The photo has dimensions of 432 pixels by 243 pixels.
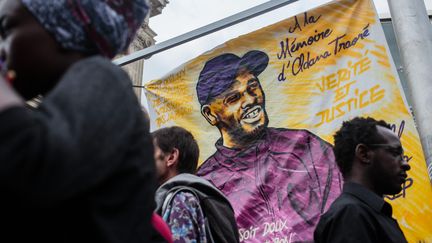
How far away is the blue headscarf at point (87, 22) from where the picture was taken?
2.60ft

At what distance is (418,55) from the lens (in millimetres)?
2377

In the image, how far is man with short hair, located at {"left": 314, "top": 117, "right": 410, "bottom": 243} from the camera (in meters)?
1.90

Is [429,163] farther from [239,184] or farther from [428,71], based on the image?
[239,184]

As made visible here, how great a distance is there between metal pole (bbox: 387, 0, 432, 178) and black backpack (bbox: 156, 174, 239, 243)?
1.17 metres

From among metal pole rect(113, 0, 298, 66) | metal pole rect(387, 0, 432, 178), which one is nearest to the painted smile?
metal pole rect(113, 0, 298, 66)

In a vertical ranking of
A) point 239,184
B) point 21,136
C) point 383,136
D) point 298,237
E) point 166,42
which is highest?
point 21,136

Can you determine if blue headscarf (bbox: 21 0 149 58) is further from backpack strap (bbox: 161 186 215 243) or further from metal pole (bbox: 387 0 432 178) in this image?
metal pole (bbox: 387 0 432 178)

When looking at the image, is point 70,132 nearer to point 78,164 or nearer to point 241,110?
point 78,164

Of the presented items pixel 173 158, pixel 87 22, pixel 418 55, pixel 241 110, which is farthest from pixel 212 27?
pixel 87 22

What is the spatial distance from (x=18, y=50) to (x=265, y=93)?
260cm

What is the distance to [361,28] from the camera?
2.93 metres

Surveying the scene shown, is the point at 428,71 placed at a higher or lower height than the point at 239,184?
higher

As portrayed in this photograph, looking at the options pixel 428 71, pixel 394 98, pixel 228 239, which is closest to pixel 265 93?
pixel 394 98

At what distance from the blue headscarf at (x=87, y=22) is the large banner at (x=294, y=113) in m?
2.09
